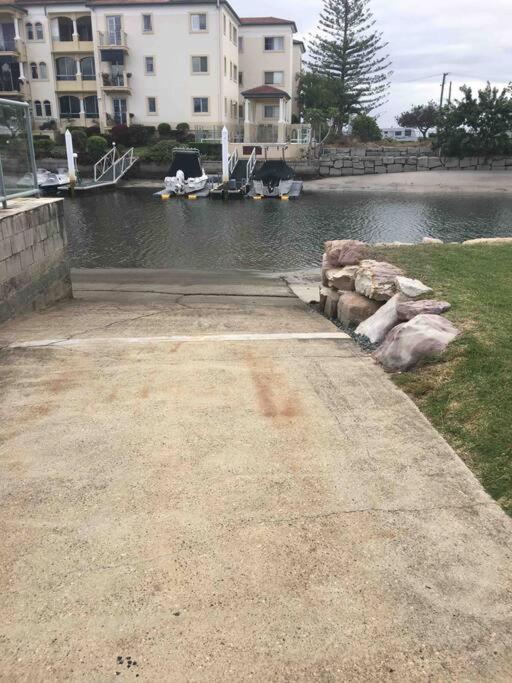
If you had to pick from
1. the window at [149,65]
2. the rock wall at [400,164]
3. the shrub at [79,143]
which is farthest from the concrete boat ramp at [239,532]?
the window at [149,65]

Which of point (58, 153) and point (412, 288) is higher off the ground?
point (58, 153)

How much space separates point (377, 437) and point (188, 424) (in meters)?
1.57

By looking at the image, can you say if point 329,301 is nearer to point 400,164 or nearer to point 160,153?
point 160,153

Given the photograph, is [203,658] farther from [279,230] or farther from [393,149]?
[393,149]

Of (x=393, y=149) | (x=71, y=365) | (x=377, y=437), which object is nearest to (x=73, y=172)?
(x=393, y=149)

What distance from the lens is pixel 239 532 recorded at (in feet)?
11.0

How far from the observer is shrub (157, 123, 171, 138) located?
49000mm

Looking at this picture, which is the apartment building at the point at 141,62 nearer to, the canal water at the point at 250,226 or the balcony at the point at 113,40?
the balcony at the point at 113,40

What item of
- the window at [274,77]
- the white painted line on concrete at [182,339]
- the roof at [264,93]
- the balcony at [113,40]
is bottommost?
the white painted line on concrete at [182,339]

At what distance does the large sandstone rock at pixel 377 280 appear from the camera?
784cm

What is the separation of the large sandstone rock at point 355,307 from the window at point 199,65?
46.5 meters

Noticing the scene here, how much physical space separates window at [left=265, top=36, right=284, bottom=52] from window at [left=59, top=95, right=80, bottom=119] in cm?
1938

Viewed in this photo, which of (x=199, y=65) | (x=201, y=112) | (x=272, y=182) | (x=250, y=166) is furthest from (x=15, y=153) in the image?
(x=199, y=65)

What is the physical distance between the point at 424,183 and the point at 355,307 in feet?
135
